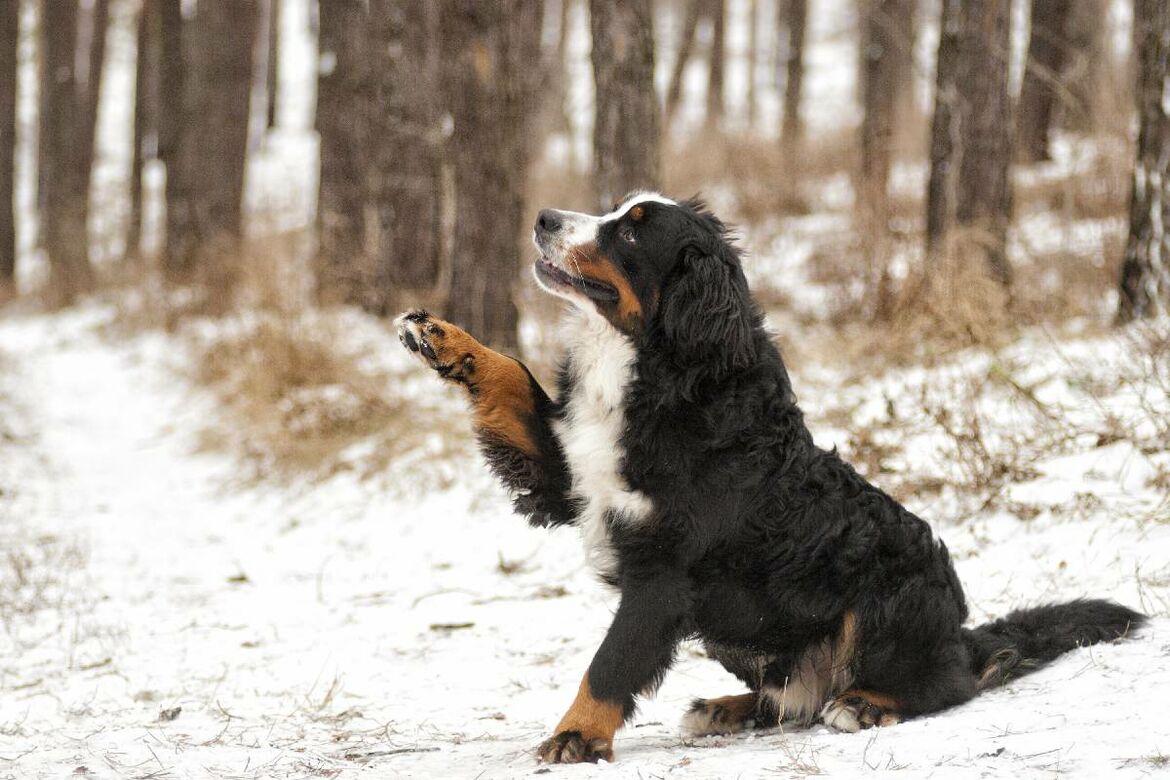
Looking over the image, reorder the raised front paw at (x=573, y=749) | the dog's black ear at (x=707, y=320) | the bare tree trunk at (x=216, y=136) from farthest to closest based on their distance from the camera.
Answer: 1. the bare tree trunk at (x=216, y=136)
2. the dog's black ear at (x=707, y=320)
3. the raised front paw at (x=573, y=749)

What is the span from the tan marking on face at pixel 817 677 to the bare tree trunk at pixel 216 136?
1300 cm

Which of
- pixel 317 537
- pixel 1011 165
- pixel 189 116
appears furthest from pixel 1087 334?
pixel 189 116

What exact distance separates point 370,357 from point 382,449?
1.73 meters

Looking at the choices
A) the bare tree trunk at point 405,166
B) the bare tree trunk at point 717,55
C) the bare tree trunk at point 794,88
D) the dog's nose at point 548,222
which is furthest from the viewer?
the bare tree trunk at point 717,55

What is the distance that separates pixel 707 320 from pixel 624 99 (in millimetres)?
4999

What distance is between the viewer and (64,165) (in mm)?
21609

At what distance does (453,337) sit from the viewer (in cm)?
365

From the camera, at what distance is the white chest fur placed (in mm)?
3512

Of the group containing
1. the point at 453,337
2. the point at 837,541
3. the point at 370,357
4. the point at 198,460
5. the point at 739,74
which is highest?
the point at 739,74

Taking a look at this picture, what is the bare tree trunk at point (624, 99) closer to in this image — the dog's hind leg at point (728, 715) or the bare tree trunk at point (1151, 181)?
the bare tree trunk at point (1151, 181)

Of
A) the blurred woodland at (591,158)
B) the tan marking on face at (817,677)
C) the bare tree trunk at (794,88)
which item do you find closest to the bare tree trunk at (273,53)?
the blurred woodland at (591,158)

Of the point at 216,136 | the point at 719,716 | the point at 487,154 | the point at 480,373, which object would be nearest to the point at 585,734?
the point at 719,716

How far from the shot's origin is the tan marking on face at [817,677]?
3.64m

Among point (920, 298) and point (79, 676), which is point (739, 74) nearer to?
point (920, 298)
